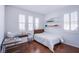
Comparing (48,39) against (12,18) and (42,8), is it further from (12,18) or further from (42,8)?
(12,18)

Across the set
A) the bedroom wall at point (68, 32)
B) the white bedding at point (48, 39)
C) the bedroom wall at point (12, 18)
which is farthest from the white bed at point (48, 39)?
the bedroom wall at point (12, 18)

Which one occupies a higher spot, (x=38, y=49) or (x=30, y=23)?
(x=30, y=23)

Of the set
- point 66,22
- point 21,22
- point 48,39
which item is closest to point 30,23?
point 21,22

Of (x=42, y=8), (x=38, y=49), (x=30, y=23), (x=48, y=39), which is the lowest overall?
(x=38, y=49)

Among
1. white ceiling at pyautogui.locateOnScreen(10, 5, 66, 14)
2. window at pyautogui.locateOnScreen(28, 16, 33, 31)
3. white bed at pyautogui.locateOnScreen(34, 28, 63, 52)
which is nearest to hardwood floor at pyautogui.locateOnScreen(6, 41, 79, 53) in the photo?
white bed at pyautogui.locateOnScreen(34, 28, 63, 52)

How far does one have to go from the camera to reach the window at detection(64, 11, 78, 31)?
912mm

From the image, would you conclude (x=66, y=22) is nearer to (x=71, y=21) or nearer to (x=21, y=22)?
(x=71, y=21)

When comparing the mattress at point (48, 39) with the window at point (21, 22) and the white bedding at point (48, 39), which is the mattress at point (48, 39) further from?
the window at point (21, 22)

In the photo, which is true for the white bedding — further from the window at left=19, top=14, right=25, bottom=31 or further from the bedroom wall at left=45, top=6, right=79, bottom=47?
the window at left=19, top=14, right=25, bottom=31

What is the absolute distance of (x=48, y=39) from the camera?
0.96m

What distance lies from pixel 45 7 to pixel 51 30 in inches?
15.8
